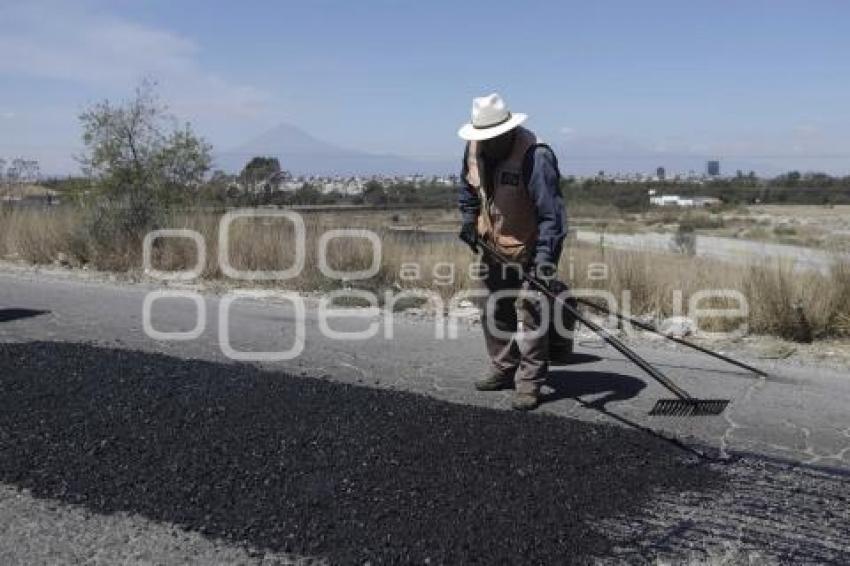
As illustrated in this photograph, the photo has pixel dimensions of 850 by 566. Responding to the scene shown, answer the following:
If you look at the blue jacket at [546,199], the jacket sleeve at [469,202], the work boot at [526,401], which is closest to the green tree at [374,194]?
the jacket sleeve at [469,202]

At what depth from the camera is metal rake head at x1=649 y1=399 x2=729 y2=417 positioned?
17.7 ft

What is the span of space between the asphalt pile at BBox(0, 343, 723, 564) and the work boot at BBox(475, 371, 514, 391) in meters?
0.86

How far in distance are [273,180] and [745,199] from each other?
59103 mm

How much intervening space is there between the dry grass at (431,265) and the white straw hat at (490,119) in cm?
411

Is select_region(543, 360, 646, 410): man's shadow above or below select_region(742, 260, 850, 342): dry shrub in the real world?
below

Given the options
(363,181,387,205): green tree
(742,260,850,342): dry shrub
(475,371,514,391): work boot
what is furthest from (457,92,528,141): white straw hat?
(363,181,387,205): green tree

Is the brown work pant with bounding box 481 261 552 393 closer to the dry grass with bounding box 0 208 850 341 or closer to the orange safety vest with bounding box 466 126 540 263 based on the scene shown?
the orange safety vest with bounding box 466 126 540 263

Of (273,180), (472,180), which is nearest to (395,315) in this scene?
(472,180)

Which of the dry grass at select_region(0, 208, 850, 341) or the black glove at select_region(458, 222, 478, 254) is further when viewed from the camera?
the dry grass at select_region(0, 208, 850, 341)

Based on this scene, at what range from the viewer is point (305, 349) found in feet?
25.3

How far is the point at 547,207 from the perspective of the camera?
18.2 feet

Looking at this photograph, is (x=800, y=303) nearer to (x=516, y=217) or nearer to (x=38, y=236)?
(x=516, y=217)

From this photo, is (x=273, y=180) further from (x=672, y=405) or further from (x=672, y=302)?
(x=672, y=405)

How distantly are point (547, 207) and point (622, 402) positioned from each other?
1441mm
